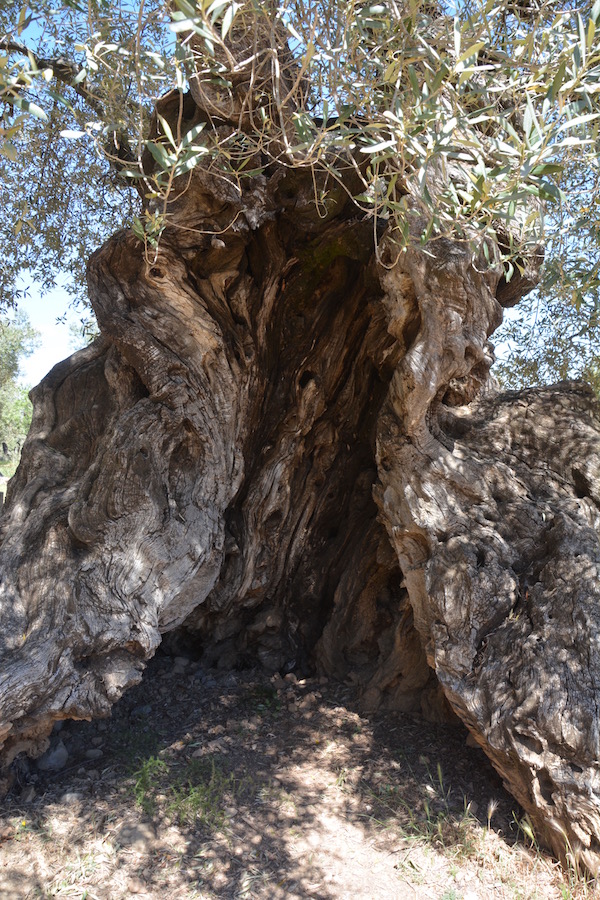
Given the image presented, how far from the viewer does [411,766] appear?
4.37 m

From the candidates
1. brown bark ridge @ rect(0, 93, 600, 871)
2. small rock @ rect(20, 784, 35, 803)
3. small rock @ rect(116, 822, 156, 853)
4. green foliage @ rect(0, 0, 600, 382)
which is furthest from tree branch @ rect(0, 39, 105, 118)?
small rock @ rect(116, 822, 156, 853)

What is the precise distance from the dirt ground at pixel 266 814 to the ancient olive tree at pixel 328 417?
289mm

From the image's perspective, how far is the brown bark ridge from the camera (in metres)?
3.83

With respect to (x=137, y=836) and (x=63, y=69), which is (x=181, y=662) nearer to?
(x=137, y=836)

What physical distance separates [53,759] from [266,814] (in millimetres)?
1517

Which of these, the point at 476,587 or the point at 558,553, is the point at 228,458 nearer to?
the point at 476,587

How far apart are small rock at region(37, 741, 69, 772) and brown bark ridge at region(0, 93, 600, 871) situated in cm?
43

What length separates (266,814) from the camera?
12.9 feet

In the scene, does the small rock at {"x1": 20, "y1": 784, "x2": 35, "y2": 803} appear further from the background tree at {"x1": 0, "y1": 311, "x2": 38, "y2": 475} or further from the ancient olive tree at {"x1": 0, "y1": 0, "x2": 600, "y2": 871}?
the background tree at {"x1": 0, "y1": 311, "x2": 38, "y2": 475}

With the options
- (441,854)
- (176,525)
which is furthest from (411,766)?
(176,525)

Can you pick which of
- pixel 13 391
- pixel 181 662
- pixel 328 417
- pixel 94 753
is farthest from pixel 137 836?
pixel 13 391

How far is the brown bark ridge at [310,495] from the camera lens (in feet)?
12.6

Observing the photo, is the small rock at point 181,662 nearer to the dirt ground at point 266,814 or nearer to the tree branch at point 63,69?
the dirt ground at point 266,814

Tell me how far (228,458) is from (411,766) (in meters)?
2.55
